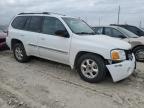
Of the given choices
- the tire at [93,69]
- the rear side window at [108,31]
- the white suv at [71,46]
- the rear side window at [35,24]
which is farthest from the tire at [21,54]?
the rear side window at [108,31]

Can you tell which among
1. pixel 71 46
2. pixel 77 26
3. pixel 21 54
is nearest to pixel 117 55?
pixel 71 46

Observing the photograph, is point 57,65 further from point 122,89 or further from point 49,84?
point 122,89

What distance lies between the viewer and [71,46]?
19.1ft

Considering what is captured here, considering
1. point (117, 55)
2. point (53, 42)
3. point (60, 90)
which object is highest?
point (53, 42)

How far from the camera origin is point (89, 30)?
22.0ft

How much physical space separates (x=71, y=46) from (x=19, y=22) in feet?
9.29

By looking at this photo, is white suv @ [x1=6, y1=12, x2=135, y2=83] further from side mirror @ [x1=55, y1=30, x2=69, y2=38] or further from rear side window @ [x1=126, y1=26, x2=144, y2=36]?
rear side window @ [x1=126, y1=26, x2=144, y2=36]

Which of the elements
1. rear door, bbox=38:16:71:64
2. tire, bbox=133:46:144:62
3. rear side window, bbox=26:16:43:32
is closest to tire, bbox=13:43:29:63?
rear side window, bbox=26:16:43:32

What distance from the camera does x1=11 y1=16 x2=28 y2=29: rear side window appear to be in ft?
24.7

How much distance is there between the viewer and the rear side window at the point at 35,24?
6899mm

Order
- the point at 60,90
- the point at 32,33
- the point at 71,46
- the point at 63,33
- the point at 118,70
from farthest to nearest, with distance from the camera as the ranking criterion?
the point at 32,33 < the point at 63,33 < the point at 71,46 < the point at 118,70 < the point at 60,90

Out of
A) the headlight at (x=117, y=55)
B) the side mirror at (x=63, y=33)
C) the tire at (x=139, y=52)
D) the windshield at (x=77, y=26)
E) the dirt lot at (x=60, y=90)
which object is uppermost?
the windshield at (x=77, y=26)

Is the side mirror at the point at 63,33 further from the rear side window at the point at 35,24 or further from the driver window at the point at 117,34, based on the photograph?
the driver window at the point at 117,34

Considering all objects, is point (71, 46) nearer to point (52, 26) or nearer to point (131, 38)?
point (52, 26)
